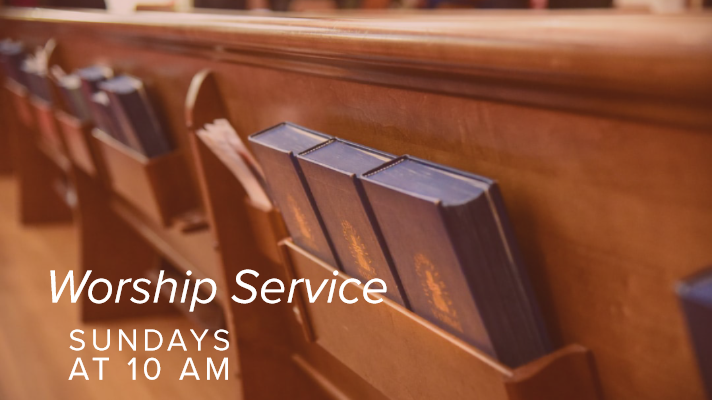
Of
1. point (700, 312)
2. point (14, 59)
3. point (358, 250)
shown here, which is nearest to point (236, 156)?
point (358, 250)

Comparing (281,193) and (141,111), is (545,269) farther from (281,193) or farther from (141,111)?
(141,111)

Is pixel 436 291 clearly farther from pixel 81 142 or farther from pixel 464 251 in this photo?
pixel 81 142

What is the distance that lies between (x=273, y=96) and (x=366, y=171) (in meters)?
0.45

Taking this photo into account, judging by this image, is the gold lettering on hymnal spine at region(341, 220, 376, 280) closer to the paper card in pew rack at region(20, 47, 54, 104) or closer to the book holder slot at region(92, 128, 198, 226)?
the book holder slot at region(92, 128, 198, 226)

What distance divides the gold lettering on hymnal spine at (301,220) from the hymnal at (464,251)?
239mm

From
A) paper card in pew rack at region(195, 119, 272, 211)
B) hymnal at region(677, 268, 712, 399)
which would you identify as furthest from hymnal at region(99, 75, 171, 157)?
hymnal at region(677, 268, 712, 399)

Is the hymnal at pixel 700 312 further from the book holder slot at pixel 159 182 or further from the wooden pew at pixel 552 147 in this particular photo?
the book holder slot at pixel 159 182

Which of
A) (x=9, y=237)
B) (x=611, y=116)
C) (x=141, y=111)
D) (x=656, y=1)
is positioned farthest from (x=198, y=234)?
(x=656, y=1)

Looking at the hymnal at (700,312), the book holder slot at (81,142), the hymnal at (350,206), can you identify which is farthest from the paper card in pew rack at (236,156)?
the book holder slot at (81,142)

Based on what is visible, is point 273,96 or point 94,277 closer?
point 273,96

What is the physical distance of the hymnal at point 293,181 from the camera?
855mm

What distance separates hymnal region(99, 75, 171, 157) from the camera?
1.58m

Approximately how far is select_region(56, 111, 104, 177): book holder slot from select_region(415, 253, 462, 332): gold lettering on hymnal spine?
5.07 ft

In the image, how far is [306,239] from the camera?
37.6 inches
